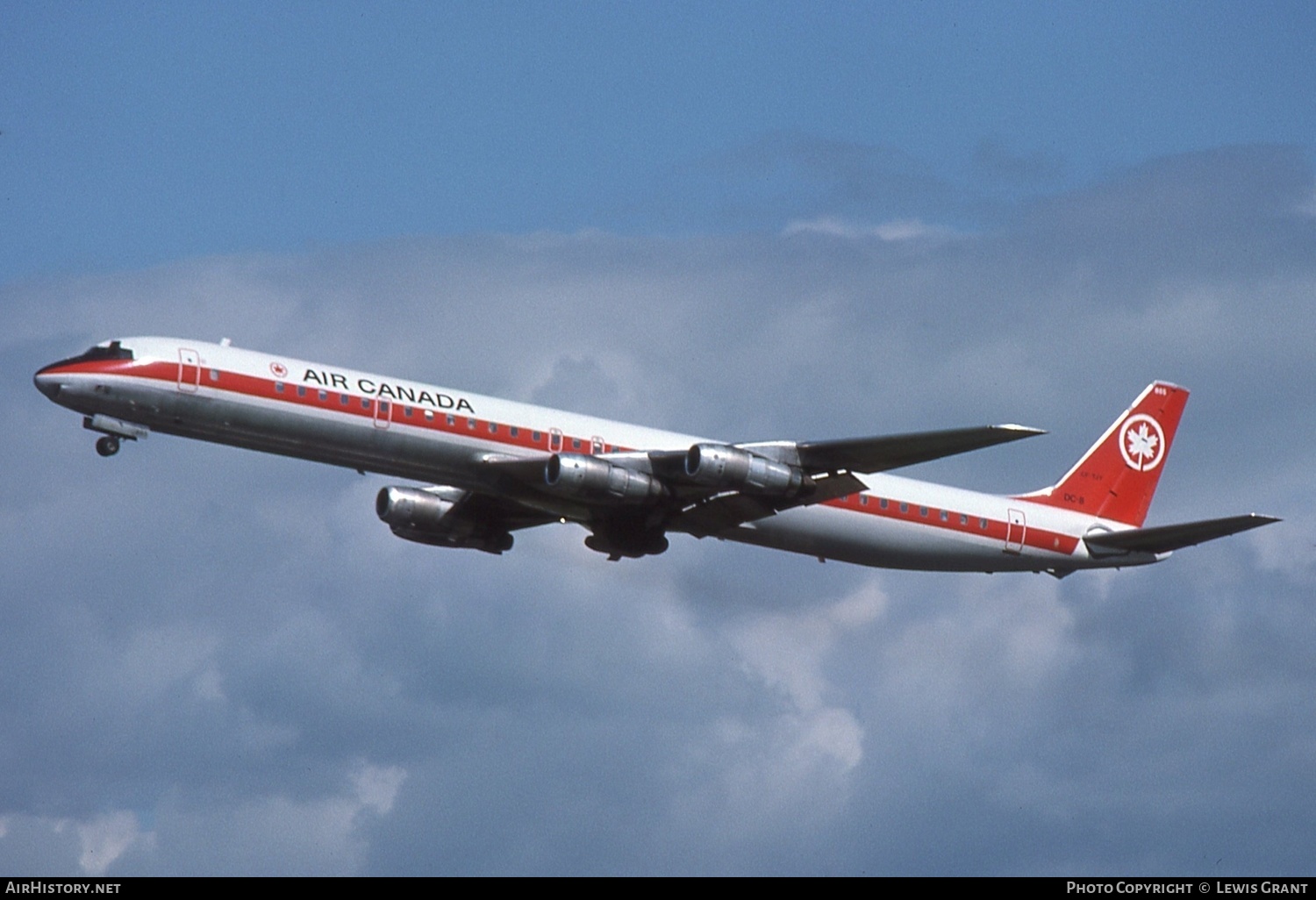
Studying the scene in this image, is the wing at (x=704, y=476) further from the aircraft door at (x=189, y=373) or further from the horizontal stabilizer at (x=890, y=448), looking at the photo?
the aircraft door at (x=189, y=373)

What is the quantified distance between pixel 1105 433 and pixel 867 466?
17683mm

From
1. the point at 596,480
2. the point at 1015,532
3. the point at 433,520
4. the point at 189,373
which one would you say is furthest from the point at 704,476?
the point at 189,373

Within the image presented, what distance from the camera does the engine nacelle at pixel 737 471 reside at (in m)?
59.3

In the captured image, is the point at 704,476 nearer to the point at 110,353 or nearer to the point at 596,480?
the point at 596,480

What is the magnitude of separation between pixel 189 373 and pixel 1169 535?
33.6 metres

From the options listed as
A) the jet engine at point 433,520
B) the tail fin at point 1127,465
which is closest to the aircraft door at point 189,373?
the jet engine at point 433,520

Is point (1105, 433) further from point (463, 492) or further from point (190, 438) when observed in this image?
point (190, 438)

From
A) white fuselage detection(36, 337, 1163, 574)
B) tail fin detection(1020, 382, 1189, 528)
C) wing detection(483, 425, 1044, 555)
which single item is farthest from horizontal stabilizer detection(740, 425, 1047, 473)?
tail fin detection(1020, 382, 1189, 528)

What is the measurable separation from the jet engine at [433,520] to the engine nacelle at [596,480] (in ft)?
31.0

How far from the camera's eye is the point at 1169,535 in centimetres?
6756

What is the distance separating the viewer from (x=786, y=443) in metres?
61.1

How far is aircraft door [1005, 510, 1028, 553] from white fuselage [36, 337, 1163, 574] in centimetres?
438
